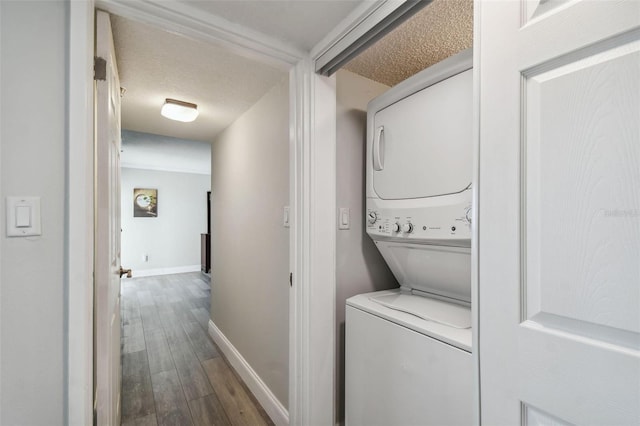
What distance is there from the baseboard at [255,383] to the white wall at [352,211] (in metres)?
0.45

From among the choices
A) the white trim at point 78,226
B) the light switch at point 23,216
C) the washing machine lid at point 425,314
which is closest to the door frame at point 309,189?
the washing machine lid at point 425,314

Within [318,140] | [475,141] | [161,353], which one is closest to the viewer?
[475,141]

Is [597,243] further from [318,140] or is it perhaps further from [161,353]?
[161,353]

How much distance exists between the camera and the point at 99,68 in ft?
3.32

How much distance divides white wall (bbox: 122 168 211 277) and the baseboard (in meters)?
3.89

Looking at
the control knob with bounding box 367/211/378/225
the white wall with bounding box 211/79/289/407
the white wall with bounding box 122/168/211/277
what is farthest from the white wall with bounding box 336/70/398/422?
the white wall with bounding box 122/168/211/277

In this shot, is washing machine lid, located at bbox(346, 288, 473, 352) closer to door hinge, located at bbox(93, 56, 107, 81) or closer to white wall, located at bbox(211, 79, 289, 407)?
white wall, located at bbox(211, 79, 289, 407)

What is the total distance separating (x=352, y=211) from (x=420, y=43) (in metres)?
0.89

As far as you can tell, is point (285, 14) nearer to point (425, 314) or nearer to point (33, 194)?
point (33, 194)

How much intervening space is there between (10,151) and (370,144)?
132 cm

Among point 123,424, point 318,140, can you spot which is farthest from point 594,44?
point 123,424

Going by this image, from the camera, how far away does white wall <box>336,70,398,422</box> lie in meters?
1.56

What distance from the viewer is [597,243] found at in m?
0.55

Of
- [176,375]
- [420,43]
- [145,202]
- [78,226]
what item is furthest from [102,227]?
[145,202]
